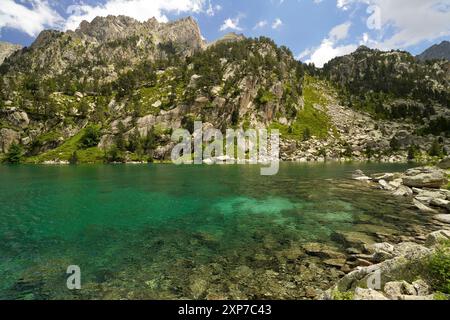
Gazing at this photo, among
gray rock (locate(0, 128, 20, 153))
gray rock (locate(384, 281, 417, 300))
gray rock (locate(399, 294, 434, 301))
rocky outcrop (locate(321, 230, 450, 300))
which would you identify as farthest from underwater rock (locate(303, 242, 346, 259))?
gray rock (locate(0, 128, 20, 153))

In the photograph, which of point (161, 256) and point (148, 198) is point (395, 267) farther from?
point (148, 198)

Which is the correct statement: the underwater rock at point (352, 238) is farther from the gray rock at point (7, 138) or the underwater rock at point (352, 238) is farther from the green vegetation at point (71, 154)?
the gray rock at point (7, 138)

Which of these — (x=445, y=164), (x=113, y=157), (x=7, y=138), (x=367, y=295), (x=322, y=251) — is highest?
(x=7, y=138)

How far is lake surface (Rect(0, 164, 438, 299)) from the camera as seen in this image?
16094 millimetres

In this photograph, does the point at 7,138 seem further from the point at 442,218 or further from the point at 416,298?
the point at 416,298

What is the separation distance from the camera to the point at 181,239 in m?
24.6

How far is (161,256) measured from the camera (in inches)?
812

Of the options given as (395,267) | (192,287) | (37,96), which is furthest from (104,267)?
(37,96)

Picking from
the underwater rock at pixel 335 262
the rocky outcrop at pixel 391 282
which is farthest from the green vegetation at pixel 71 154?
the rocky outcrop at pixel 391 282

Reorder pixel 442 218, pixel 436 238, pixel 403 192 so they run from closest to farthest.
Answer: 1. pixel 436 238
2. pixel 442 218
3. pixel 403 192

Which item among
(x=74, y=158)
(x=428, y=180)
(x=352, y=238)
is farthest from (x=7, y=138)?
(x=428, y=180)

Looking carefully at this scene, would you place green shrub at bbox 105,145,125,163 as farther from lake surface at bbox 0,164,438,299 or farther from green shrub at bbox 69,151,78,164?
lake surface at bbox 0,164,438,299

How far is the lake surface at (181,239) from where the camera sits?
16.1m
